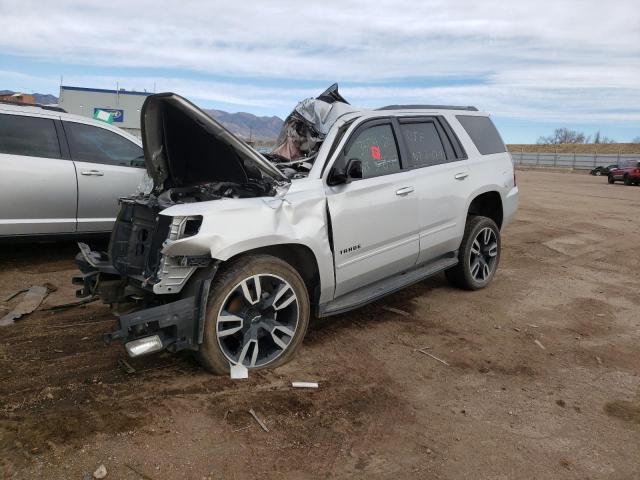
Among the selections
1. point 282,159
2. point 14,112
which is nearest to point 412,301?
point 282,159

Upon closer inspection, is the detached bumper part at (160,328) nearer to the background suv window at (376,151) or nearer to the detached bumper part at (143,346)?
the detached bumper part at (143,346)

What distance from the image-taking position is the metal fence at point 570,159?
1842 inches

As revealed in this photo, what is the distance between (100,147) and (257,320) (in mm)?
3926

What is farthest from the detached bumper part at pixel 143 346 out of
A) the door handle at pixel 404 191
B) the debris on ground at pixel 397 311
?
the debris on ground at pixel 397 311

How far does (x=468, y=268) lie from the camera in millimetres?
5867

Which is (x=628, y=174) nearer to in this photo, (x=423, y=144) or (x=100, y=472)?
(x=423, y=144)

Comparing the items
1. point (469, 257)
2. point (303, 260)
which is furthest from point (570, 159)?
point (303, 260)

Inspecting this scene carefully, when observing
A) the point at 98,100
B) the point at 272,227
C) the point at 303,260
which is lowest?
the point at 303,260

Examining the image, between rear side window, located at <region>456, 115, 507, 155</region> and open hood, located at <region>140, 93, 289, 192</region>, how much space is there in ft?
9.30

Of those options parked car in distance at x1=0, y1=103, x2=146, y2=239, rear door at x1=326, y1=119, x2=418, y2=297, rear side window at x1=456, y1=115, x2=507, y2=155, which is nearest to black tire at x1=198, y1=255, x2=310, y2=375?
rear door at x1=326, y1=119, x2=418, y2=297

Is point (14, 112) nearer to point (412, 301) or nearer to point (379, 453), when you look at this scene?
point (412, 301)

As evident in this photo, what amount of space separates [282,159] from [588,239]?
6743mm

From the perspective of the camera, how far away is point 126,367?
12.6 feet

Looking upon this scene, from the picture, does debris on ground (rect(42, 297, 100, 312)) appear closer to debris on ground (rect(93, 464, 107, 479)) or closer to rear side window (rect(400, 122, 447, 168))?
debris on ground (rect(93, 464, 107, 479))
